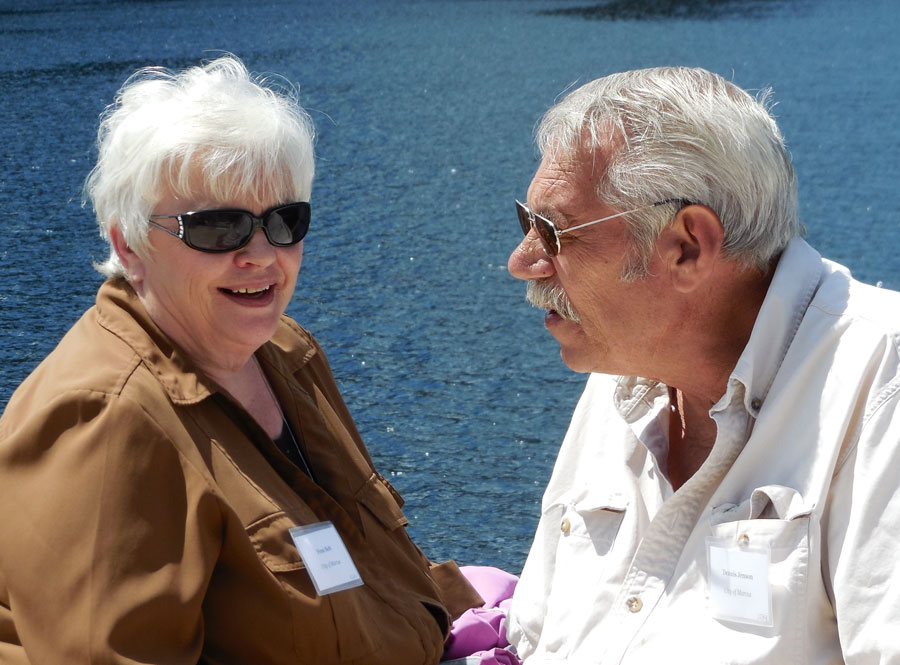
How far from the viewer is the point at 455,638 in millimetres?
2131

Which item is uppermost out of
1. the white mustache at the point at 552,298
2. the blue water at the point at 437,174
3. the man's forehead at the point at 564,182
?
the man's forehead at the point at 564,182

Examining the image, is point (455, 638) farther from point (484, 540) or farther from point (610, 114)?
point (484, 540)

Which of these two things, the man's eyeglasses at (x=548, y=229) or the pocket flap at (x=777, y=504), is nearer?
the pocket flap at (x=777, y=504)

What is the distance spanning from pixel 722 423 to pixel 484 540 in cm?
248

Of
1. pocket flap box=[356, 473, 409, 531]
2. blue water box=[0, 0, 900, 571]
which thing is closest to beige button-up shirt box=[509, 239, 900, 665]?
pocket flap box=[356, 473, 409, 531]

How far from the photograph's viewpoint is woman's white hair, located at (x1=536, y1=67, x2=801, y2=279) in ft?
5.29

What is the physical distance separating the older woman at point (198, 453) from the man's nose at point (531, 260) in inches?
16.4

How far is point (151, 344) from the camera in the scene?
1.78 metres

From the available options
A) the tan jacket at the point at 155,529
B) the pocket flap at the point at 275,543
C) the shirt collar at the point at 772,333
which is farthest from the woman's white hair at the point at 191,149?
the shirt collar at the point at 772,333

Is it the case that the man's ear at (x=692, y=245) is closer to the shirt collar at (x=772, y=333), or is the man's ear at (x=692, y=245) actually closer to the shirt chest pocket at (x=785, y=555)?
the shirt collar at (x=772, y=333)

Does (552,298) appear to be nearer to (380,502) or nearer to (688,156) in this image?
(688,156)

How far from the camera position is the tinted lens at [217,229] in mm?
1831

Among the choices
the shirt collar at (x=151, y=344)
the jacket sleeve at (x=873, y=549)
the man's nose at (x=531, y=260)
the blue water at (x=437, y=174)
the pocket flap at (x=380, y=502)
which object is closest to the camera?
the jacket sleeve at (x=873, y=549)

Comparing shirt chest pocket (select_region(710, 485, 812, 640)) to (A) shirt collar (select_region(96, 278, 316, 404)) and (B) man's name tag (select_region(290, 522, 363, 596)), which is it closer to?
(B) man's name tag (select_region(290, 522, 363, 596))
